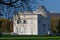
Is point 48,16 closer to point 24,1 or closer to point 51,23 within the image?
point 51,23

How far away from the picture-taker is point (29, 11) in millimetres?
12484

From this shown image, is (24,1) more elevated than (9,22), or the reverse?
(24,1)

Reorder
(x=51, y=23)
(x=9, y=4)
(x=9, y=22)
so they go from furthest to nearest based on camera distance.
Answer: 1. (x=51, y=23)
2. (x=9, y=22)
3. (x=9, y=4)

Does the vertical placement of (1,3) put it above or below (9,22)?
above

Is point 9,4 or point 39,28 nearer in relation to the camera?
point 9,4

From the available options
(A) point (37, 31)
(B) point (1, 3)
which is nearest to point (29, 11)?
(B) point (1, 3)

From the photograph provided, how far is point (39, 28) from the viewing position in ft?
239

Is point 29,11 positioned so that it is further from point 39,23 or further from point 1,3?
point 39,23

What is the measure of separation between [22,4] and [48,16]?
62469 millimetres

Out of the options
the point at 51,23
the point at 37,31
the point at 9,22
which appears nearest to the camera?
the point at 9,22

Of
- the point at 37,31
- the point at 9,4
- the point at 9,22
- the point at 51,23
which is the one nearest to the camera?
the point at 9,4

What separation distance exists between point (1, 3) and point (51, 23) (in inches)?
2649

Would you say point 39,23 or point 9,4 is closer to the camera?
point 9,4

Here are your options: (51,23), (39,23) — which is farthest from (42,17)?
(51,23)
